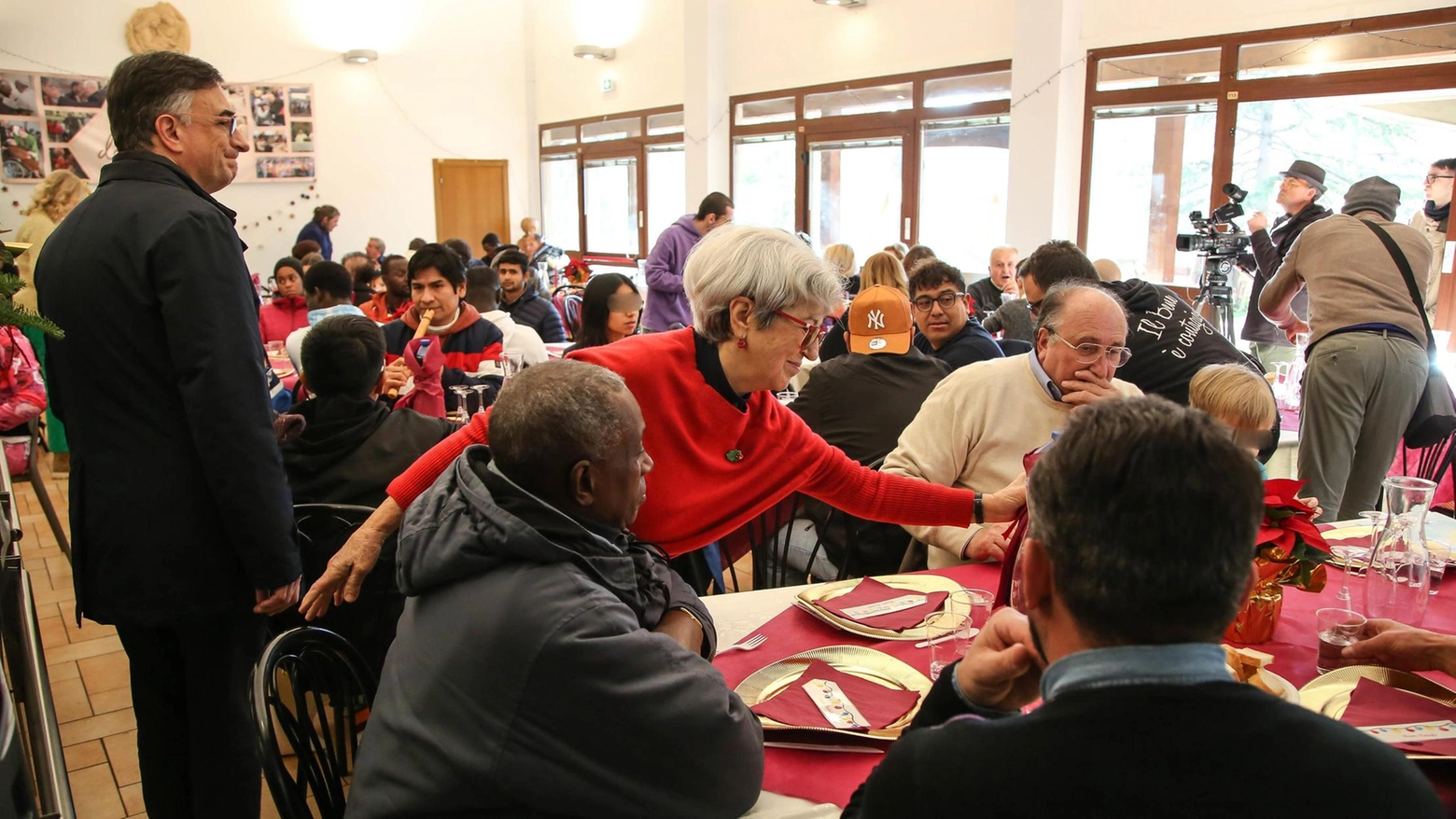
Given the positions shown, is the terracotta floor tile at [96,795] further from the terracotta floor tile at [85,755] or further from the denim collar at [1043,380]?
the denim collar at [1043,380]

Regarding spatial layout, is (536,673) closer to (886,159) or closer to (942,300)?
(942,300)

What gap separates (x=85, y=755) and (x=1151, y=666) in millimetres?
3168

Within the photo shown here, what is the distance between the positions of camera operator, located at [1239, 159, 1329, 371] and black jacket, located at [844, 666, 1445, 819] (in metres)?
4.18

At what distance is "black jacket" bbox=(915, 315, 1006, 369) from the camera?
12.4 feet

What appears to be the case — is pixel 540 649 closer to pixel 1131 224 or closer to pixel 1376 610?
pixel 1376 610

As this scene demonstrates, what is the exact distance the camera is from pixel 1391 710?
1.40 m

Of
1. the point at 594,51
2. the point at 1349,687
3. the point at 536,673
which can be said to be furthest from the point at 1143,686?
the point at 594,51

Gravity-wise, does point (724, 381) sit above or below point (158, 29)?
below

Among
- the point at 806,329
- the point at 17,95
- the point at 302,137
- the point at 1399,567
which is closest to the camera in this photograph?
the point at 1399,567

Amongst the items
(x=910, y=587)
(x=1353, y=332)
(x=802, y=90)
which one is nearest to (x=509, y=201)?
(x=802, y=90)

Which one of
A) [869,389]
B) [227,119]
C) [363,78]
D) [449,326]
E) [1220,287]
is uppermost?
[363,78]

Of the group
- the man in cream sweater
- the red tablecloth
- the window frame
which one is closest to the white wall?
the window frame

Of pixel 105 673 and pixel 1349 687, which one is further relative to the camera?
pixel 105 673

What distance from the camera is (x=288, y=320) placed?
18.5 ft
